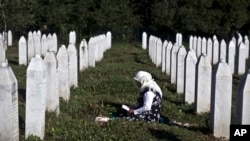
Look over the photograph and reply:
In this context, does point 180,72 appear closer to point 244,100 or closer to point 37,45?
point 244,100

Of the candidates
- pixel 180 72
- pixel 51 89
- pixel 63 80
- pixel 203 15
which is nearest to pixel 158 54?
pixel 180 72

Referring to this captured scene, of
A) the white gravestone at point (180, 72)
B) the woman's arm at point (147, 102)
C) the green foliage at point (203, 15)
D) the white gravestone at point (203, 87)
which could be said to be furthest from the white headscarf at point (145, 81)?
the green foliage at point (203, 15)

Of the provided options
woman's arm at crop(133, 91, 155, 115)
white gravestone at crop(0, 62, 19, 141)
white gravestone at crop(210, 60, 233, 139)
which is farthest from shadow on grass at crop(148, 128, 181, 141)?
white gravestone at crop(0, 62, 19, 141)

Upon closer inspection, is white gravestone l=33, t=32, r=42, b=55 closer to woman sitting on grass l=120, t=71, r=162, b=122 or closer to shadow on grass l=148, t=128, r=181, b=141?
woman sitting on grass l=120, t=71, r=162, b=122

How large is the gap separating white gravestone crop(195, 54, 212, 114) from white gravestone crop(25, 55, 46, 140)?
13.3 feet

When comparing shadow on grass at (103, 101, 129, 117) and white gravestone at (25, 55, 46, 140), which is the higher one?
white gravestone at (25, 55, 46, 140)

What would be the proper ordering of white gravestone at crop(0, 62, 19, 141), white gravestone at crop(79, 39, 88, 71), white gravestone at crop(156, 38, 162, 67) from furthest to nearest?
1. white gravestone at crop(156, 38, 162, 67)
2. white gravestone at crop(79, 39, 88, 71)
3. white gravestone at crop(0, 62, 19, 141)

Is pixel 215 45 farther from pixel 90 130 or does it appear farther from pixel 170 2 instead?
pixel 170 2

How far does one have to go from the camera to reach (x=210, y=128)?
9656 mm

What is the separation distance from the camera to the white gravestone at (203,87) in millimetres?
11336

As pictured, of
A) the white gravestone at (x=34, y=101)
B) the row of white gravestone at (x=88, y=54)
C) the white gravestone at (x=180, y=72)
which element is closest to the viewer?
the white gravestone at (x=34, y=101)

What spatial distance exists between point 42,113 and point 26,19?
25.8 metres

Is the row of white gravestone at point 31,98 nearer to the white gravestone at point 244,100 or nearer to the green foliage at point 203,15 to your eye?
the white gravestone at point 244,100

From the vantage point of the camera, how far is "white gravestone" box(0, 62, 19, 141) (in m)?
7.47
